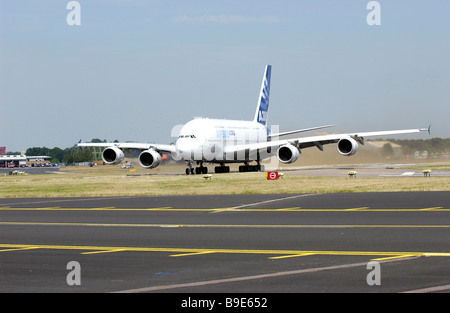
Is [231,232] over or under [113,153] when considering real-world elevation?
under

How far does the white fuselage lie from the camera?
58.2 metres

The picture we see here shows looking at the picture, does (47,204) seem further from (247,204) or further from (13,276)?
(13,276)

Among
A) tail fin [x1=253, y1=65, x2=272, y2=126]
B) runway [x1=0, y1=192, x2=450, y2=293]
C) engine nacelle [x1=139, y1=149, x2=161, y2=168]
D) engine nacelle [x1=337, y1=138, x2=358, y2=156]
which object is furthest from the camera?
tail fin [x1=253, y1=65, x2=272, y2=126]

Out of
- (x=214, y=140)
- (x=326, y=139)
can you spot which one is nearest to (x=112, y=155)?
(x=214, y=140)

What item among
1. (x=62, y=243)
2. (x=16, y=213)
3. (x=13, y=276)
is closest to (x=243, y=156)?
(x=16, y=213)

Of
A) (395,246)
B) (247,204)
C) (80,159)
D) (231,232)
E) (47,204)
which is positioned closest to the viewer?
(395,246)

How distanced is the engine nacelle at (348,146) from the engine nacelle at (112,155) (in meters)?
18.2

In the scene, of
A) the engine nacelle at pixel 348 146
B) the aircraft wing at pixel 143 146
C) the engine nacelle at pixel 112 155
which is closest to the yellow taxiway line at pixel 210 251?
the engine nacelle at pixel 348 146

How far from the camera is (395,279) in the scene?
1082 centimetres

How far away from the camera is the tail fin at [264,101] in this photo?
7288 cm

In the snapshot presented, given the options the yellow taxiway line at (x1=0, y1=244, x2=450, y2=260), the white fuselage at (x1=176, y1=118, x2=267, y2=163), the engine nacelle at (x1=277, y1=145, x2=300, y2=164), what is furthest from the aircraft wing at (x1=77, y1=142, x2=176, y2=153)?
the yellow taxiway line at (x1=0, y1=244, x2=450, y2=260)

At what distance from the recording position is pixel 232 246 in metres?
15.4

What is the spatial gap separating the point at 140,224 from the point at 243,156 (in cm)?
4335

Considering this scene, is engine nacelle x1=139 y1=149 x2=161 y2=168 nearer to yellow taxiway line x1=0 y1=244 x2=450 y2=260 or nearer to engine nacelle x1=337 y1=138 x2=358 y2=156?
engine nacelle x1=337 y1=138 x2=358 y2=156
